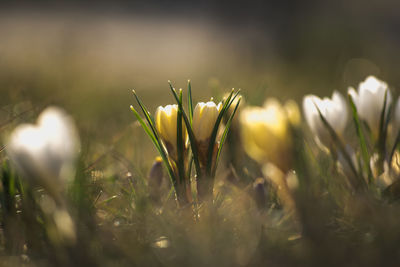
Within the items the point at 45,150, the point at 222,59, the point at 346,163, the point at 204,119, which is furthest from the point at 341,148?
the point at 222,59

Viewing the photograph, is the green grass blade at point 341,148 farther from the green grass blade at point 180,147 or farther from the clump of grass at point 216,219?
the green grass blade at point 180,147

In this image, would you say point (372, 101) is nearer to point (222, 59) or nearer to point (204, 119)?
point (204, 119)

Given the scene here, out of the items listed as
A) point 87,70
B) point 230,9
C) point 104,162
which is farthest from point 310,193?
point 230,9

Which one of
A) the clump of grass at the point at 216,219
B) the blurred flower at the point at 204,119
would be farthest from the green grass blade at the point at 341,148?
A: the blurred flower at the point at 204,119

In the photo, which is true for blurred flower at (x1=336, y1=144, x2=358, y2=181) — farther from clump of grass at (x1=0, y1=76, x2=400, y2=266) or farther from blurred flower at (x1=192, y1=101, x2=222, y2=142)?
blurred flower at (x1=192, y1=101, x2=222, y2=142)

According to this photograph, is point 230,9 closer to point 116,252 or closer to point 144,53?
point 144,53
